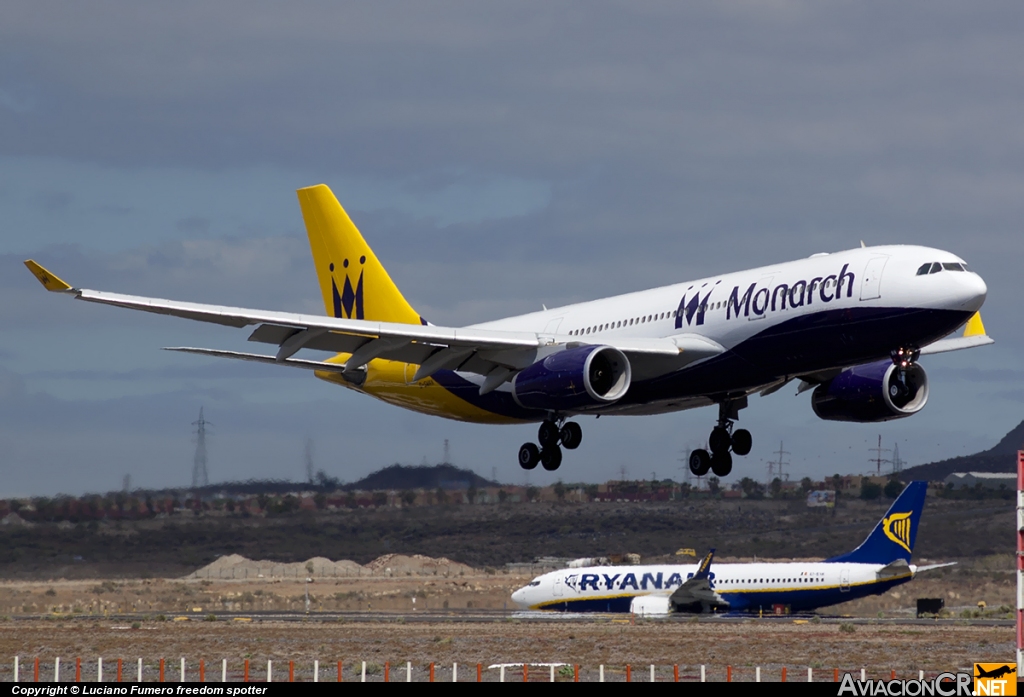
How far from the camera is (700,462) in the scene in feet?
149

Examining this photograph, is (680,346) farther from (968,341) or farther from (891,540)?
(891,540)

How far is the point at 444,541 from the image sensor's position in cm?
8212

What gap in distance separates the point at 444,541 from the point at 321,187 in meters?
32.2

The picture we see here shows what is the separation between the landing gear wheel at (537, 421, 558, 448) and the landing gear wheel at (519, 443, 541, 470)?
46 centimetres

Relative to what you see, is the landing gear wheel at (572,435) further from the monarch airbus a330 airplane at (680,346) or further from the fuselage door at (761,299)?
the fuselage door at (761,299)

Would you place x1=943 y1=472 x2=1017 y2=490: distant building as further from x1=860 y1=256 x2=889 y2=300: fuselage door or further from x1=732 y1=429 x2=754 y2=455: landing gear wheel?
x1=860 y1=256 x2=889 y2=300: fuselage door

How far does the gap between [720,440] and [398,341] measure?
10.2 meters

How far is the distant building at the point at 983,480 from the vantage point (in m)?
101

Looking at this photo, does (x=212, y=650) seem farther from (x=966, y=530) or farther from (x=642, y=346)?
(x=966, y=530)

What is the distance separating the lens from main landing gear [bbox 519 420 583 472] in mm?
43562

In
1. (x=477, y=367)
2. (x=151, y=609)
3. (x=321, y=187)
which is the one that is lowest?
(x=151, y=609)

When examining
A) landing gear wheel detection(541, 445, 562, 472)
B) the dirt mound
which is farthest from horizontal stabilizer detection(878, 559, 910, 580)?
landing gear wheel detection(541, 445, 562, 472)

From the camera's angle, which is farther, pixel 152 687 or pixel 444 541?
pixel 444 541

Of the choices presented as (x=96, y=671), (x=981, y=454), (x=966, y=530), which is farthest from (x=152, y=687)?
(x=981, y=454)
